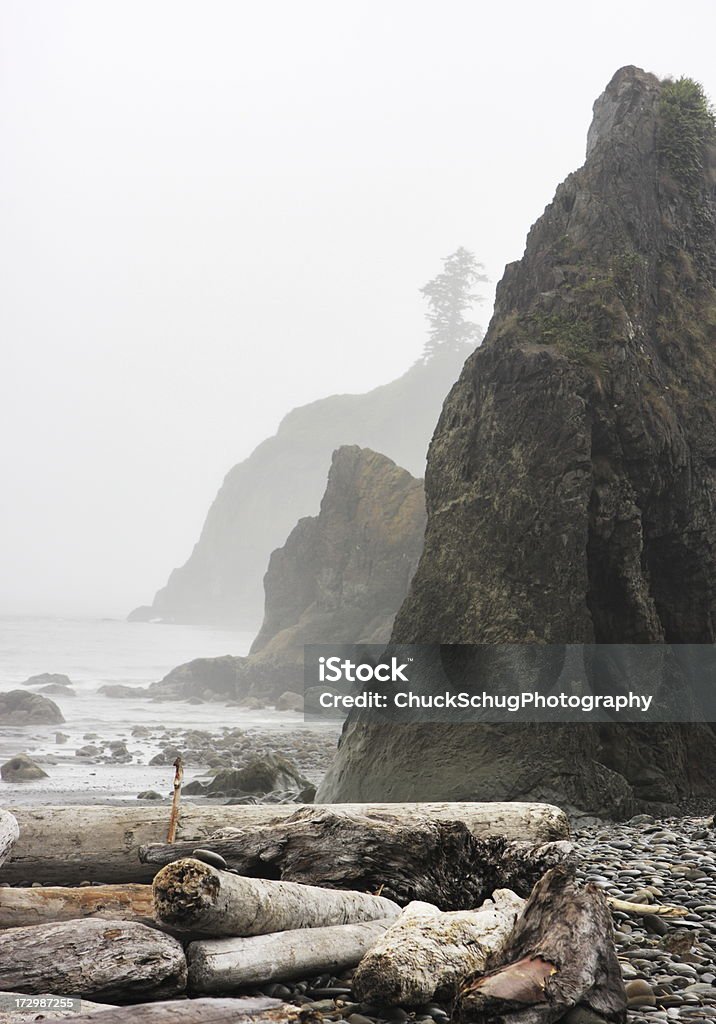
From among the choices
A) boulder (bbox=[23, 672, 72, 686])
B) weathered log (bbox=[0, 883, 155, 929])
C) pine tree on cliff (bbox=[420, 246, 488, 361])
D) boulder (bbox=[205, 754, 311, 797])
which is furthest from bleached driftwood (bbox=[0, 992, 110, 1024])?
pine tree on cliff (bbox=[420, 246, 488, 361])

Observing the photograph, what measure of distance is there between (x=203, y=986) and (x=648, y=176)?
14.5 metres

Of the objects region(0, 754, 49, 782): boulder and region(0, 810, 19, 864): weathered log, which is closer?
region(0, 810, 19, 864): weathered log

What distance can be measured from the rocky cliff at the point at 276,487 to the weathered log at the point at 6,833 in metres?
88.8

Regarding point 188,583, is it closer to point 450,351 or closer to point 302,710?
point 450,351

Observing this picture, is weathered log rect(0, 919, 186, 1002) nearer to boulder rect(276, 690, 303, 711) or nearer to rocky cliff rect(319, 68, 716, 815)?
rocky cliff rect(319, 68, 716, 815)

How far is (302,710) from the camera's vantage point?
113 ft

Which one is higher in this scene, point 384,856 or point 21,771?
point 384,856

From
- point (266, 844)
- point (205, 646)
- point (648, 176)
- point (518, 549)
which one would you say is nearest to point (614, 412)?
point (518, 549)

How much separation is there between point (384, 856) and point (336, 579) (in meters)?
34.8

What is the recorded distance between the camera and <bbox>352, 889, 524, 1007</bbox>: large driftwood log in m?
4.57

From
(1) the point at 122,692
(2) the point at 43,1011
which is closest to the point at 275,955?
(2) the point at 43,1011

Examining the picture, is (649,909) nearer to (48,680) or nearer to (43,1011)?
(43,1011)

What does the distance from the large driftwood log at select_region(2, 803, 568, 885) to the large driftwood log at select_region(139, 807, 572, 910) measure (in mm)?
382

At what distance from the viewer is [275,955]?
469 centimetres
